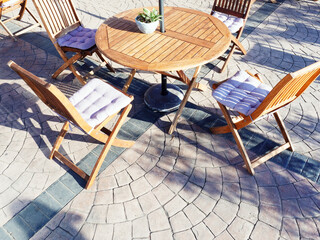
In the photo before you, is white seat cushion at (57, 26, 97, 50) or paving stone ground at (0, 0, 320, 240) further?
white seat cushion at (57, 26, 97, 50)

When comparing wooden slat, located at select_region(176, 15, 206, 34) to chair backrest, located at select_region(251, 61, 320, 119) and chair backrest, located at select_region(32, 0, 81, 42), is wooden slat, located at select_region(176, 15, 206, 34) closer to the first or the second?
chair backrest, located at select_region(251, 61, 320, 119)

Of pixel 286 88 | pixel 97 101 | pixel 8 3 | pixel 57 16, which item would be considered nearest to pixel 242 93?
pixel 286 88

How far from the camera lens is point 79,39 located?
3.66 m

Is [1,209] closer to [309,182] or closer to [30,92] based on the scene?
[30,92]

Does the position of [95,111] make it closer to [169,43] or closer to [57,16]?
[169,43]

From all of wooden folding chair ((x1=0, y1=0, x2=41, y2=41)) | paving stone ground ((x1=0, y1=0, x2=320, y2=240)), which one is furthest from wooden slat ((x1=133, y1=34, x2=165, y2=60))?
wooden folding chair ((x1=0, y1=0, x2=41, y2=41))

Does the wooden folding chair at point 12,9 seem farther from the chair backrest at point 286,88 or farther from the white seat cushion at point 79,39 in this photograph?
the chair backrest at point 286,88

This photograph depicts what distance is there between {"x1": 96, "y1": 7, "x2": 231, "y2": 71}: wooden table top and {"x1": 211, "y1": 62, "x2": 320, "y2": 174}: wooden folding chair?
48 cm

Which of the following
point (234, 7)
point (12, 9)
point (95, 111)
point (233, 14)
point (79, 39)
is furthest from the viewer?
point (12, 9)

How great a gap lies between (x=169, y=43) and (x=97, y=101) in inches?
41.6

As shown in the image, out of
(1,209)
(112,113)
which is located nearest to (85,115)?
(112,113)

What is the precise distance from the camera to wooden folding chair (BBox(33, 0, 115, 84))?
343 cm

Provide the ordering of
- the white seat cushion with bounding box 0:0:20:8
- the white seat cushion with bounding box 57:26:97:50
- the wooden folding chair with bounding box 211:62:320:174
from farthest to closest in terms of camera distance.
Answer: the white seat cushion with bounding box 0:0:20:8 < the white seat cushion with bounding box 57:26:97:50 < the wooden folding chair with bounding box 211:62:320:174

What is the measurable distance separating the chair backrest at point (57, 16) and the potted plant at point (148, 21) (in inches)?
56.9
